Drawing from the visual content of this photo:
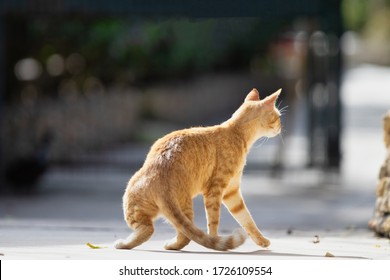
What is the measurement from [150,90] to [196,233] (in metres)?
26.7

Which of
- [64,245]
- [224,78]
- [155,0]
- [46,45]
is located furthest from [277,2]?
[224,78]

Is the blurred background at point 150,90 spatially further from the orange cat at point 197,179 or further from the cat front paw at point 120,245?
the cat front paw at point 120,245

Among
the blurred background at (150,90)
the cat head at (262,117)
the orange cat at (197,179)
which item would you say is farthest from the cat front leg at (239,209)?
the blurred background at (150,90)

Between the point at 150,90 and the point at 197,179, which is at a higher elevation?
the point at 150,90

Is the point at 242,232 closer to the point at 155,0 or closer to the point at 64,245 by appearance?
the point at 64,245

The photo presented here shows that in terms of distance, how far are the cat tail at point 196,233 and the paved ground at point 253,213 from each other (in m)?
0.09

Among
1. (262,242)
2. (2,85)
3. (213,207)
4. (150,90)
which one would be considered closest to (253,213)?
(2,85)

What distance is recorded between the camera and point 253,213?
669 inches

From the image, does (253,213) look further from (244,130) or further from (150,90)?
(150,90)

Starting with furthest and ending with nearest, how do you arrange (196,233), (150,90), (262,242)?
(150,90) → (262,242) → (196,233)

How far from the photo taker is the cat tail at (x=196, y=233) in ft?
29.5

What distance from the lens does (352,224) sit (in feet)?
50.1

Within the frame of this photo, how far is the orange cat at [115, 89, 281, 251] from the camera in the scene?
9078mm

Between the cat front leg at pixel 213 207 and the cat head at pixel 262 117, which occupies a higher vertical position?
the cat head at pixel 262 117
